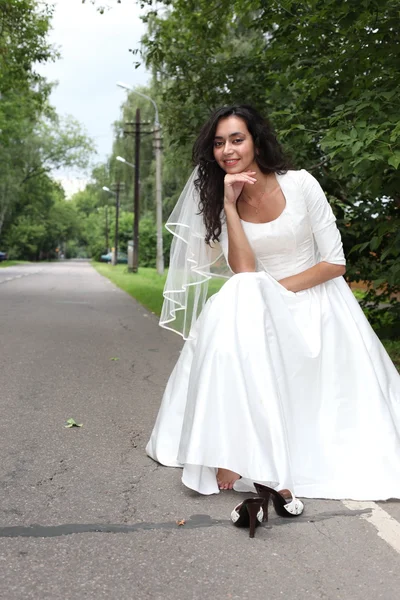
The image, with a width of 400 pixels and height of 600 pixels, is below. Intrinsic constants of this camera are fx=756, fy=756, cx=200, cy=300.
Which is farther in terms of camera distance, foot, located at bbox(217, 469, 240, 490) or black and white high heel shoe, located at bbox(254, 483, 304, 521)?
foot, located at bbox(217, 469, 240, 490)

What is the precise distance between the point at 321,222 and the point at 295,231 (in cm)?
15

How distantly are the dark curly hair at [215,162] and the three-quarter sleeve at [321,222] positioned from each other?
171 mm

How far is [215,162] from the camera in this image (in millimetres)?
4164

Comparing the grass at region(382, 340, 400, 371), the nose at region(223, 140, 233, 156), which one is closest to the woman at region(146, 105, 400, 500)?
the nose at region(223, 140, 233, 156)

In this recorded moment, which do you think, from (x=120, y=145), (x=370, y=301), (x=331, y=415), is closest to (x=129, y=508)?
(x=331, y=415)

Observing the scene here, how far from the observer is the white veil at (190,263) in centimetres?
436

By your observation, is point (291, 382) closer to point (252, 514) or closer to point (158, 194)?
point (252, 514)

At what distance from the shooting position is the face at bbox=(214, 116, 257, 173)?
13.1 feet

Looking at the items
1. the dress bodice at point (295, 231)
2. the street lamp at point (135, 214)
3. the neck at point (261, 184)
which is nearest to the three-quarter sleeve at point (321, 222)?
the dress bodice at point (295, 231)

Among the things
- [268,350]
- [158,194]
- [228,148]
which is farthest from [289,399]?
[158,194]

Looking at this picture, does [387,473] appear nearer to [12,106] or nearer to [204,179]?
[204,179]

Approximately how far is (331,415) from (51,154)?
6364 centimetres

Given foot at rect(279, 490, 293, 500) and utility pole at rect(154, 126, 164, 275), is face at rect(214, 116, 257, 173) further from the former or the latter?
utility pole at rect(154, 126, 164, 275)

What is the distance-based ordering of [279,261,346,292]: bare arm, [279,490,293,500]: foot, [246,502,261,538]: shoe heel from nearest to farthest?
[246,502,261,538]: shoe heel
[279,490,293,500]: foot
[279,261,346,292]: bare arm
